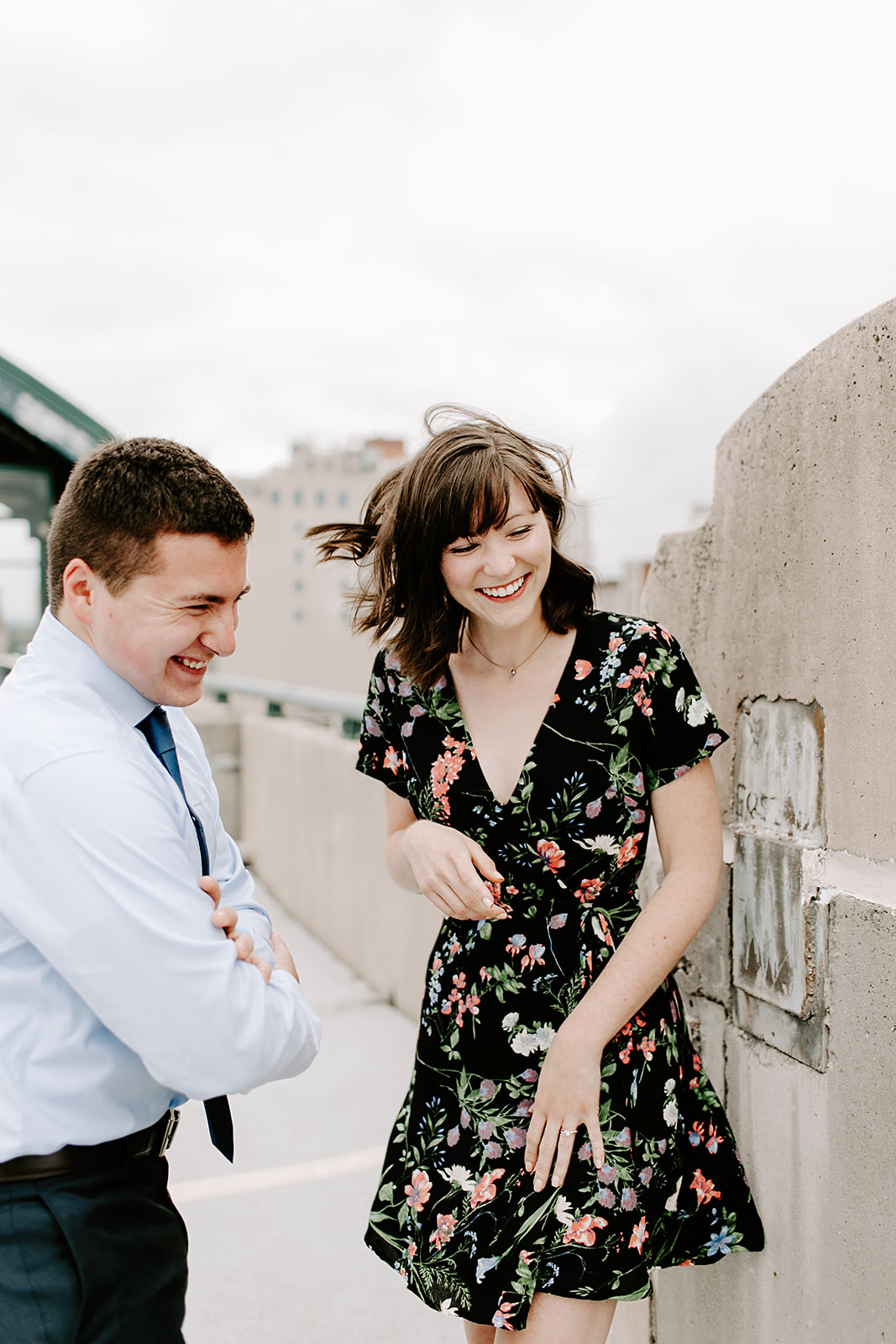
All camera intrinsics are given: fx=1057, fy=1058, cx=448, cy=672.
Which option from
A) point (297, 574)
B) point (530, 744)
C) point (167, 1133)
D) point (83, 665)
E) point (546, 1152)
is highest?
point (297, 574)

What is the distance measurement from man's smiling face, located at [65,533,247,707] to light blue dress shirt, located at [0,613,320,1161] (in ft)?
0.12

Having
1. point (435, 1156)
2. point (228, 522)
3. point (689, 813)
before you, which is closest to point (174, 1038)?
point (228, 522)

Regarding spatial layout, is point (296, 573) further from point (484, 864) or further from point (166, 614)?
point (166, 614)

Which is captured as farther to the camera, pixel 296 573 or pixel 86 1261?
pixel 296 573

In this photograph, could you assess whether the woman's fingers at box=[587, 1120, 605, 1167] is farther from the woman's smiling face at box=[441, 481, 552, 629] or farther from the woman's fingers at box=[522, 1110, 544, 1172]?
the woman's smiling face at box=[441, 481, 552, 629]

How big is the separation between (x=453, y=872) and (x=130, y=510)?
0.73 metres

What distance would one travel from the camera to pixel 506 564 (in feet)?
5.35

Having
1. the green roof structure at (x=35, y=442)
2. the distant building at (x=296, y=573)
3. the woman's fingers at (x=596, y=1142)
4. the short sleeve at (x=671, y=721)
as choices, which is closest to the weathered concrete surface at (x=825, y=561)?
A: the short sleeve at (x=671, y=721)

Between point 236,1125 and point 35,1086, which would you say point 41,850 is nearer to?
point 35,1086

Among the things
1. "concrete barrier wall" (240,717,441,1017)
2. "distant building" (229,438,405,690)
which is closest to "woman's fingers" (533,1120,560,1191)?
"concrete barrier wall" (240,717,441,1017)

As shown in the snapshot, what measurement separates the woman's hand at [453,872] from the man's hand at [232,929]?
0.38 metres

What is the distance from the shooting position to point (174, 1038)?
3.78 ft

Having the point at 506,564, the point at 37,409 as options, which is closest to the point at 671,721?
the point at 506,564

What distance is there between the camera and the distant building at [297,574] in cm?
3984
